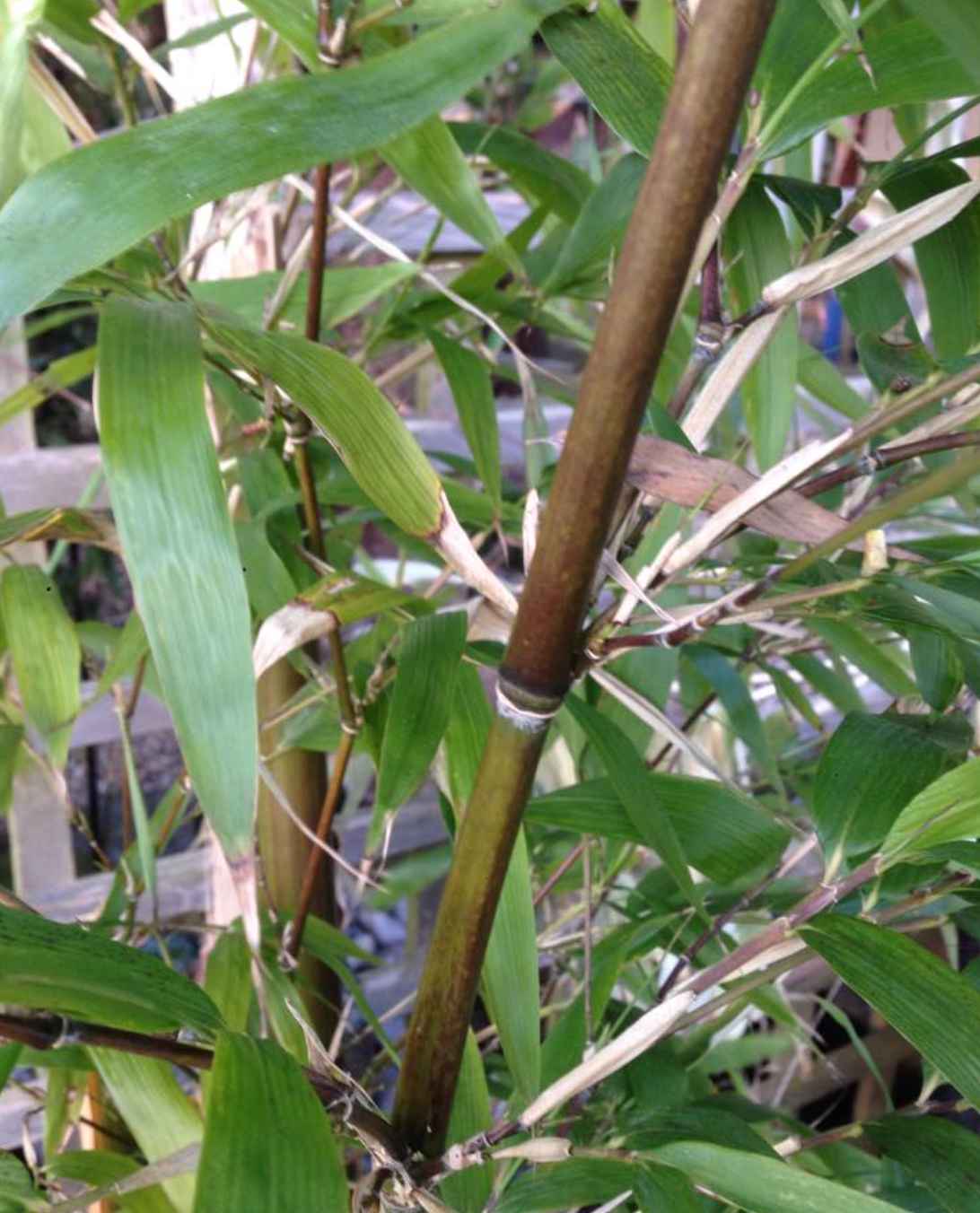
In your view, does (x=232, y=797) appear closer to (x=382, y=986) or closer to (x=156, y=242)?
(x=156, y=242)

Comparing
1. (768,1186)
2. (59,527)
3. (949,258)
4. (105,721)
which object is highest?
(949,258)

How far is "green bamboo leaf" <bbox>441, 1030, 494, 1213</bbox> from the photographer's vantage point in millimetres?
373

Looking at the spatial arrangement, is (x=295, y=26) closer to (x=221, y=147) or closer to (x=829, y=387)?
(x=221, y=147)

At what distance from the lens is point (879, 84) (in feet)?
1.01

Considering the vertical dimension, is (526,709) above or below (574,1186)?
above

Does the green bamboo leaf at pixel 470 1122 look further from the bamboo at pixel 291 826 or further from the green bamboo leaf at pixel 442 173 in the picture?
the green bamboo leaf at pixel 442 173

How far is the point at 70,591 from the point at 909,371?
1.54 m

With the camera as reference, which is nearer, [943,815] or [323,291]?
[943,815]

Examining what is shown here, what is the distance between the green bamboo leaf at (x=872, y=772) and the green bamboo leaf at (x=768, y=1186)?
0.08 m

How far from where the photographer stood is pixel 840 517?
0.29 m

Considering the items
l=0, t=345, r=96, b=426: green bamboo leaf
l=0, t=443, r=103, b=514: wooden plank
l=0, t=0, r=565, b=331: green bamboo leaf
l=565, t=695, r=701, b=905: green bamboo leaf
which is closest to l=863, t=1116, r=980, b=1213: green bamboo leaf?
l=565, t=695, r=701, b=905: green bamboo leaf

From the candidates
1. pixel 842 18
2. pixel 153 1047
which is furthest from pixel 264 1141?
pixel 842 18

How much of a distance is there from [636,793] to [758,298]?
145 millimetres

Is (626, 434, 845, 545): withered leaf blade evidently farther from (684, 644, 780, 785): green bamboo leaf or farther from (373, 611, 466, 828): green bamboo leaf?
(684, 644, 780, 785): green bamboo leaf
